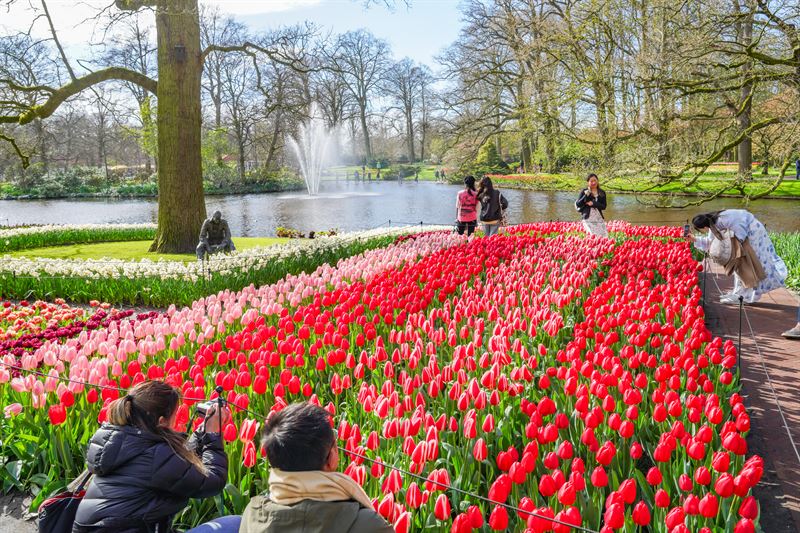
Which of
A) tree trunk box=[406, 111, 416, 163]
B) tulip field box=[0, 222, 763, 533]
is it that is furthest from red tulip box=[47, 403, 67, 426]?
tree trunk box=[406, 111, 416, 163]

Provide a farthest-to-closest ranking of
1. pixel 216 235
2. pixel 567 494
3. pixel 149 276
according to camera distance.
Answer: pixel 216 235 < pixel 149 276 < pixel 567 494

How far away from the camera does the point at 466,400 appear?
335 cm

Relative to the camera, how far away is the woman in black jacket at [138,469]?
95.4 inches

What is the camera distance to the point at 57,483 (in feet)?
10.6

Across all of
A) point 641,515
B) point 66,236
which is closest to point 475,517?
point 641,515

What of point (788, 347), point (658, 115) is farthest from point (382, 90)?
point (788, 347)

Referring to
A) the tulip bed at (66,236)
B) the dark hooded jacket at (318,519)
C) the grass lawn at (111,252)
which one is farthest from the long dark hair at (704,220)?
the tulip bed at (66,236)

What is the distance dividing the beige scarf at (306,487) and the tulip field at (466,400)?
0.36m

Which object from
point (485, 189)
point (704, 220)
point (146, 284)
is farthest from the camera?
point (485, 189)

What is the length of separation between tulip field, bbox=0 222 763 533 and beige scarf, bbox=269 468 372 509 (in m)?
0.36

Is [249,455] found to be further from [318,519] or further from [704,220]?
[704,220]

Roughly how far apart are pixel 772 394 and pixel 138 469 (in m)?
4.47

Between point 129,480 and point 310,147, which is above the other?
point 310,147

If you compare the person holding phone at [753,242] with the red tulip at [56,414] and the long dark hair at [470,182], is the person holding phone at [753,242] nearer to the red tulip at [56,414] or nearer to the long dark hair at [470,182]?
the long dark hair at [470,182]
